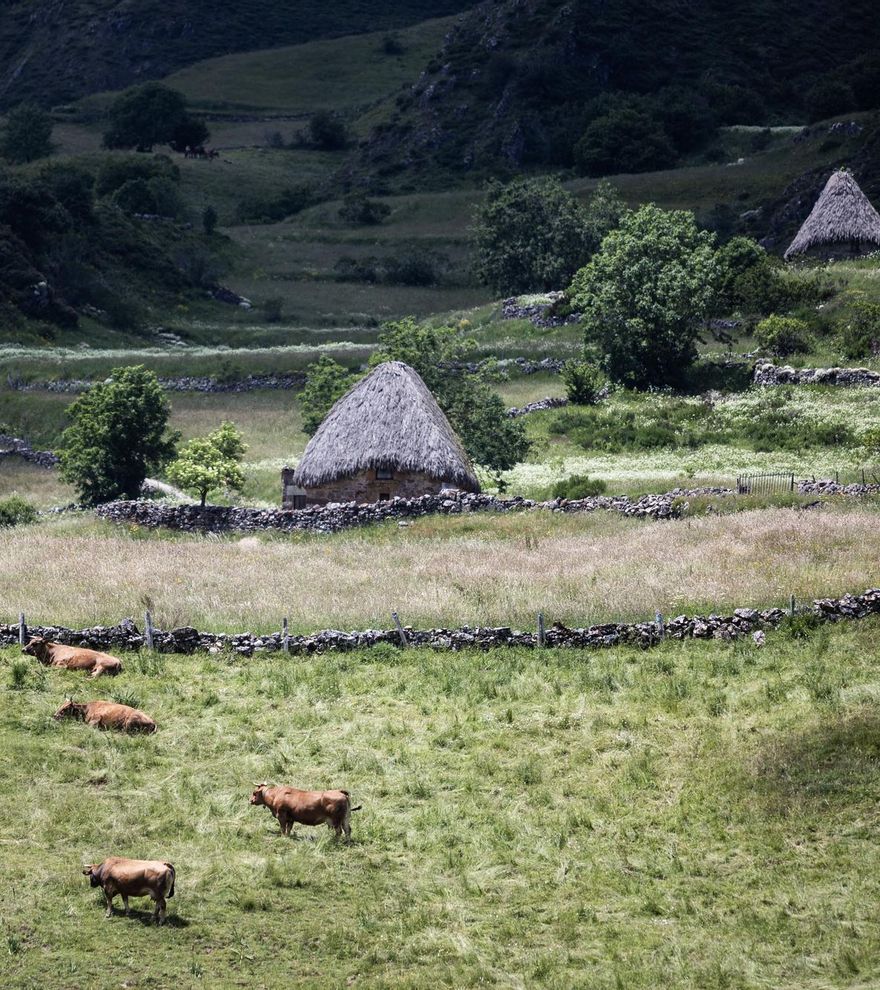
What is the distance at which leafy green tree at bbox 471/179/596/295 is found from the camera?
83.2 m

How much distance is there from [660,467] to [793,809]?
26.9 metres

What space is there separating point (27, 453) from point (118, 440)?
1119cm

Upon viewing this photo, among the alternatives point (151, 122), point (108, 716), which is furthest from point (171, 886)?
point (151, 122)

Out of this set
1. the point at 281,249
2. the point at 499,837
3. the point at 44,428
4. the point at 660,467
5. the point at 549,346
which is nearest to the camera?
the point at 499,837

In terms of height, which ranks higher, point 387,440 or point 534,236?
point 534,236

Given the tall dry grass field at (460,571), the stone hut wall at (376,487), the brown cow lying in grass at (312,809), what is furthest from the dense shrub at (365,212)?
the brown cow lying in grass at (312,809)

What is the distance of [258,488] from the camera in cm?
4938

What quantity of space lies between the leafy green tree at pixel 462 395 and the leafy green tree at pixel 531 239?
31335mm

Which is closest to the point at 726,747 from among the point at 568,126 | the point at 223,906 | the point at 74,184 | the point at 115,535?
the point at 223,906

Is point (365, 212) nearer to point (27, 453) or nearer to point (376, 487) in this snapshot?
point (27, 453)

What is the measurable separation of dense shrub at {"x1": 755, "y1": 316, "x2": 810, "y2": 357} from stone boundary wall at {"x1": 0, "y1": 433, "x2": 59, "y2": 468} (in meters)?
25.0

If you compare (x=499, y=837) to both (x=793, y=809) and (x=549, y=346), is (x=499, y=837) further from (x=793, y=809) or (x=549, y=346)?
(x=549, y=346)

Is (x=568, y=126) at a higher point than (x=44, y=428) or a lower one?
higher

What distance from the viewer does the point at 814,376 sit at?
179 feet
